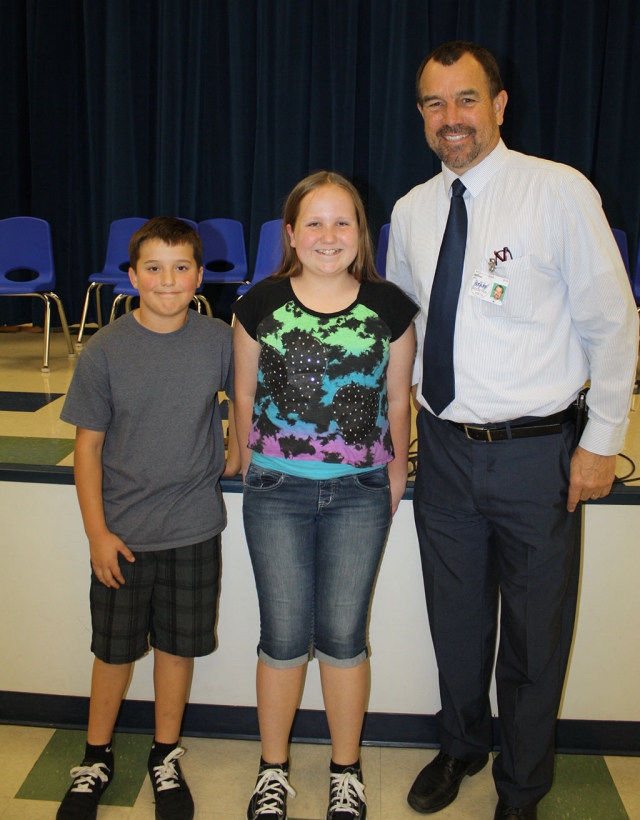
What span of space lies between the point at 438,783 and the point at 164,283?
1262 millimetres

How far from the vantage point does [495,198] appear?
143cm

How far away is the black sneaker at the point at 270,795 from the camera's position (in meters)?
1.51

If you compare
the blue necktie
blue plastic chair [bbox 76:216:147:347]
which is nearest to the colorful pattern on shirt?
the blue necktie

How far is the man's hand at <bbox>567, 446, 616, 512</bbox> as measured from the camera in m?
1.42

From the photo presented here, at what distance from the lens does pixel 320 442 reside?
142 centimetres

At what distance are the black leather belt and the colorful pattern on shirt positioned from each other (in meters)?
0.23

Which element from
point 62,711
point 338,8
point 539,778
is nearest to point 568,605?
point 539,778

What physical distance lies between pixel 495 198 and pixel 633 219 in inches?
166

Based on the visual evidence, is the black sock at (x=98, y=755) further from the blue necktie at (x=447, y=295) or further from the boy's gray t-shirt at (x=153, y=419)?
the blue necktie at (x=447, y=295)

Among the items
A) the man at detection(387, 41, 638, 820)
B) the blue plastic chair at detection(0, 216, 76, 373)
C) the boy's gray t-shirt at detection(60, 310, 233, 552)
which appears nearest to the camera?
the man at detection(387, 41, 638, 820)

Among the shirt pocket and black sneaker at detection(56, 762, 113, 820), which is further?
black sneaker at detection(56, 762, 113, 820)

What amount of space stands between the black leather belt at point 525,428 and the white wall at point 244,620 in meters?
0.37

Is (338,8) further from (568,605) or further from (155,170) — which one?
(568,605)

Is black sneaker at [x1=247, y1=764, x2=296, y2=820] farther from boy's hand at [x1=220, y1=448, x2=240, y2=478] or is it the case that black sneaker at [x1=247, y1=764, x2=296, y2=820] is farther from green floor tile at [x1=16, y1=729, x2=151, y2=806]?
boy's hand at [x1=220, y1=448, x2=240, y2=478]
